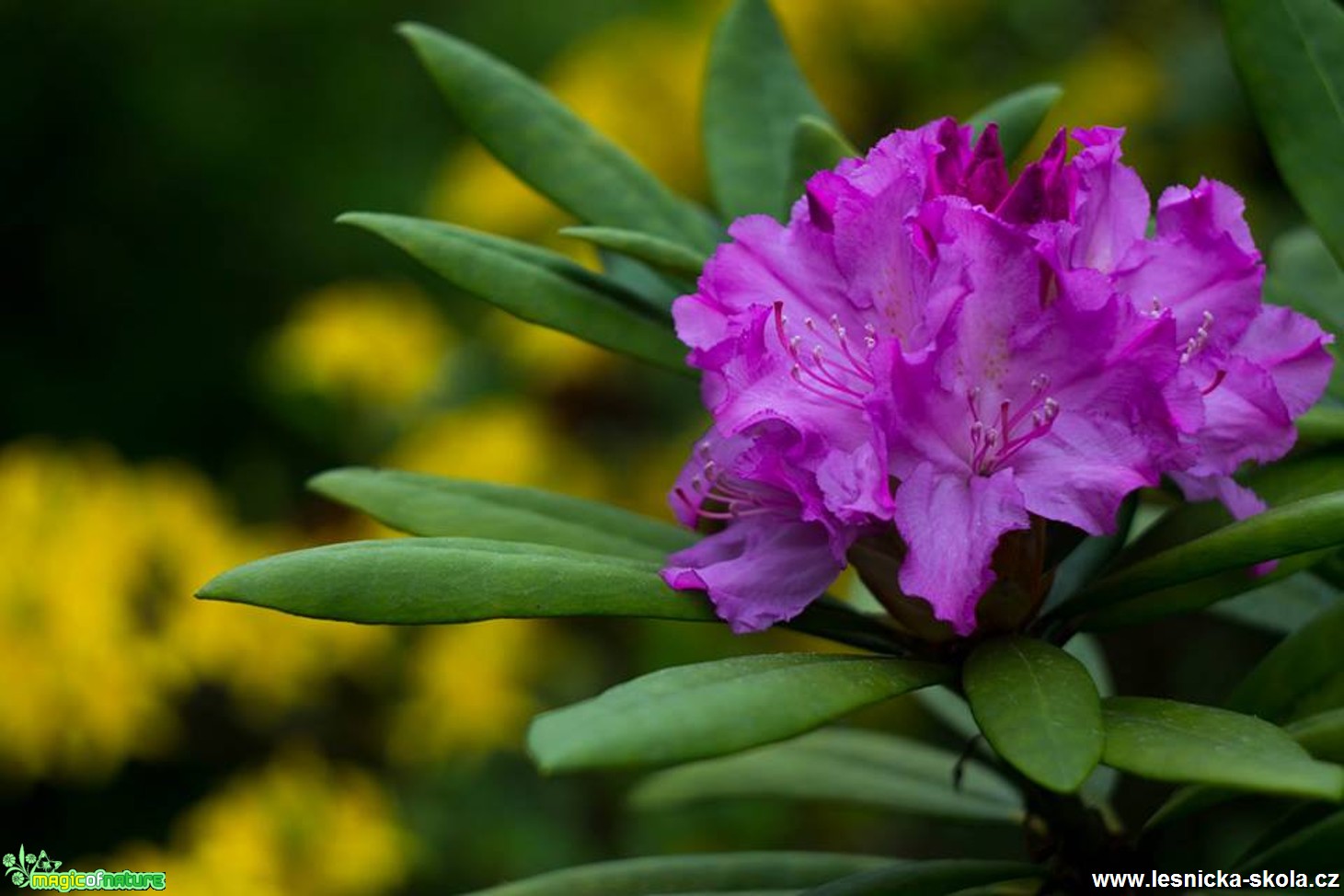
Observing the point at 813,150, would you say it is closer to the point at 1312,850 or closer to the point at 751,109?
the point at 751,109

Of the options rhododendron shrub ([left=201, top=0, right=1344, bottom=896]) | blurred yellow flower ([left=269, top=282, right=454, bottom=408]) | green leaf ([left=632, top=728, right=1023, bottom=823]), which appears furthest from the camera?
blurred yellow flower ([left=269, top=282, right=454, bottom=408])

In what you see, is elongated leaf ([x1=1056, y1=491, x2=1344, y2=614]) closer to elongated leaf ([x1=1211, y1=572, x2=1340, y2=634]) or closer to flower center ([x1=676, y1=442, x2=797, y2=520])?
flower center ([x1=676, y1=442, x2=797, y2=520])

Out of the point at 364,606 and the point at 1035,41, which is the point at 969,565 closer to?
the point at 364,606

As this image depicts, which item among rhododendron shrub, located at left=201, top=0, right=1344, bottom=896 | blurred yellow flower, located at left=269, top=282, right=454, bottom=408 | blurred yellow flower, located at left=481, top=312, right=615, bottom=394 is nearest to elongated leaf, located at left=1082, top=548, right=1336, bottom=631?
rhododendron shrub, located at left=201, top=0, right=1344, bottom=896

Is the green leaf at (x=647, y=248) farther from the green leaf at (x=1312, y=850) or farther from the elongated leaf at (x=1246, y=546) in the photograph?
the green leaf at (x=1312, y=850)

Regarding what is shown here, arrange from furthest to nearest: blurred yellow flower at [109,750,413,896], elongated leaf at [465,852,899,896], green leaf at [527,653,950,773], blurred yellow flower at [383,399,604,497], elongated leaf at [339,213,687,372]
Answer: blurred yellow flower at [383,399,604,497] < blurred yellow flower at [109,750,413,896] < elongated leaf at [465,852,899,896] < elongated leaf at [339,213,687,372] < green leaf at [527,653,950,773]

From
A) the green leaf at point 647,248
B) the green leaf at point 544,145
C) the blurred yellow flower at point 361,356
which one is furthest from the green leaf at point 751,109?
the blurred yellow flower at point 361,356

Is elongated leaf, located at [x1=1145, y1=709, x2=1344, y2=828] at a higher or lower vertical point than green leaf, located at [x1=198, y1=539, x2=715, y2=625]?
lower

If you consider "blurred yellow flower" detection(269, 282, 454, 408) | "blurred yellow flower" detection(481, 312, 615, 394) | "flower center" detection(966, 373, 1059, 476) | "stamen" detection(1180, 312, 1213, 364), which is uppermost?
"blurred yellow flower" detection(269, 282, 454, 408)
